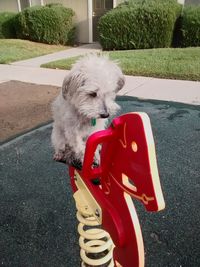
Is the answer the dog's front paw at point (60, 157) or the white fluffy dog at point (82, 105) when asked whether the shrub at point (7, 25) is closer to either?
the white fluffy dog at point (82, 105)

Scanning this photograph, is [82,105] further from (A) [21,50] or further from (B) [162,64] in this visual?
(A) [21,50]

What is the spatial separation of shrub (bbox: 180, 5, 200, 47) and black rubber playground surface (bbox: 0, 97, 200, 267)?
8.45 meters

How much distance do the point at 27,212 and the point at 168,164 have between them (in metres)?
1.98

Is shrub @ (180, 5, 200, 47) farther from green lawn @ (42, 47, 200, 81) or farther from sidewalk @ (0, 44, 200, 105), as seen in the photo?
sidewalk @ (0, 44, 200, 105)

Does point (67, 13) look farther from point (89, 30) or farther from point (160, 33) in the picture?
point (160, 33)

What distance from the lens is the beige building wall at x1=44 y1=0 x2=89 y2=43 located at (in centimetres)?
1673

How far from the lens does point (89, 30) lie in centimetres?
1681

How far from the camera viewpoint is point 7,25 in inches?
698

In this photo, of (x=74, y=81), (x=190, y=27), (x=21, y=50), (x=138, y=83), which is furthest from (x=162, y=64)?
(x=74, y=81)

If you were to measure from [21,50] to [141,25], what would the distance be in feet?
16.3

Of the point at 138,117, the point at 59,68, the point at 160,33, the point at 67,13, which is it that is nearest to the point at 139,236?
the point at 138,117

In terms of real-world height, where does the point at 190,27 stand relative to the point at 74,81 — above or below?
below

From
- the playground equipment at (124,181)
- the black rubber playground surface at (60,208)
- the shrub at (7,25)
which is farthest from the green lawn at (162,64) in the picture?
the shrub at (7,25)

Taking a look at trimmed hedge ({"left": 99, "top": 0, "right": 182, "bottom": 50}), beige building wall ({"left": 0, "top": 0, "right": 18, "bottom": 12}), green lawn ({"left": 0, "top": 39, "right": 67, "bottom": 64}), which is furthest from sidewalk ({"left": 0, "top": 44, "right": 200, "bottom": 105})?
beige building wall ({"left": 0, "top": 0, "right": 18, "bottom": 12})
